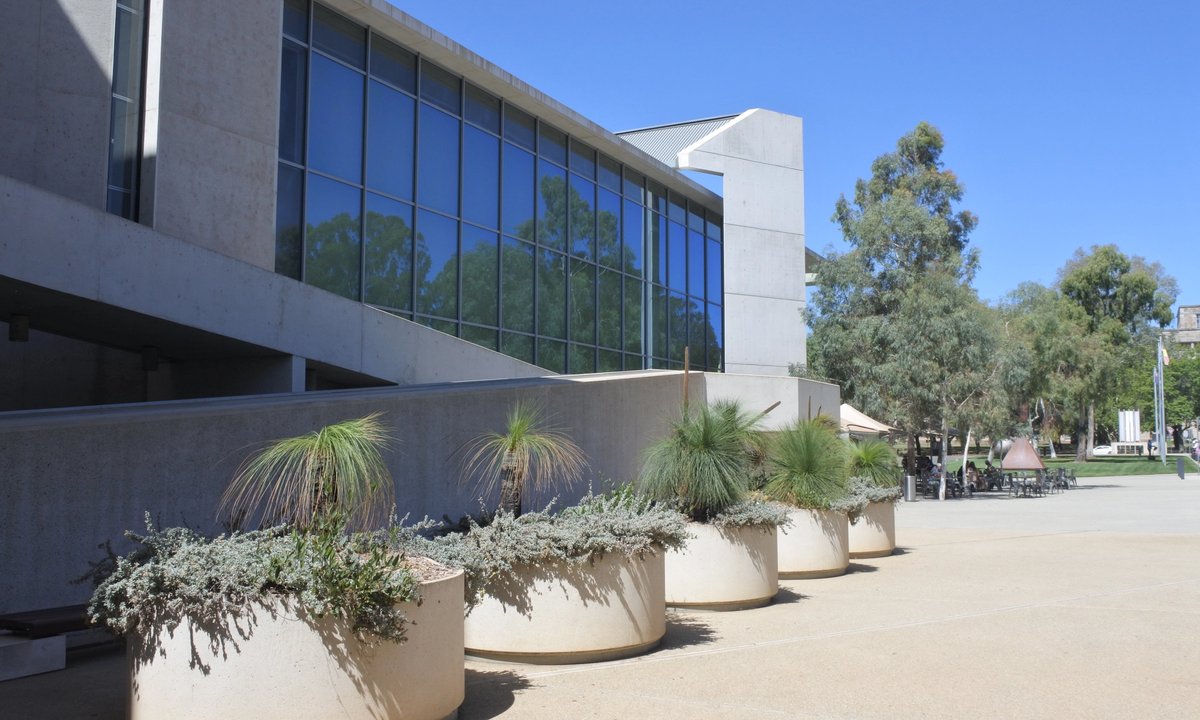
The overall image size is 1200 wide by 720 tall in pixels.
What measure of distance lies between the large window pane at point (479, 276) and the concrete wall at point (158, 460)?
8728 mm

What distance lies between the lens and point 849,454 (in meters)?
15.9

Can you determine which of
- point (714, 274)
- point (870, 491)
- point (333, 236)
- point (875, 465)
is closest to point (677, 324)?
point (714, 274)

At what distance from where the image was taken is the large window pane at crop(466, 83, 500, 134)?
70.3 feet

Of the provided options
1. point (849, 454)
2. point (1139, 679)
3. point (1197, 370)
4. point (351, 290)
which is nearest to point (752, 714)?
point (1139, 679)


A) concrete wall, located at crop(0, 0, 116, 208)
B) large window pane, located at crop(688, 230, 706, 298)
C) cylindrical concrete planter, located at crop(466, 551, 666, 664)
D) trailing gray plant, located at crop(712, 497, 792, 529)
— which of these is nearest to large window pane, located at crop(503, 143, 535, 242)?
large window pane, located at crop(688, 230, 706, 298)

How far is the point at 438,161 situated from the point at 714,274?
40.8ft

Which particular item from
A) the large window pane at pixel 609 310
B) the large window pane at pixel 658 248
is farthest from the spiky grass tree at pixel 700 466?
the large window pane at pixel 658 248

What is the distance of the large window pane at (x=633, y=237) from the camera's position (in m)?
26.7

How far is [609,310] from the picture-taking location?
25.9 metres

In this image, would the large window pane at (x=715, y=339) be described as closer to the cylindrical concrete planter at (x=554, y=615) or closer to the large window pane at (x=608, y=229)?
the large window pane at (x=608, y=229)

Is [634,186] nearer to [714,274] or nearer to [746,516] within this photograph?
[714,274]

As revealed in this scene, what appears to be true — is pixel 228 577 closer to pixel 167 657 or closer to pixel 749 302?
pixel 167 657

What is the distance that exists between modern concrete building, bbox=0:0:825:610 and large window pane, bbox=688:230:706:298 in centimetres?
357

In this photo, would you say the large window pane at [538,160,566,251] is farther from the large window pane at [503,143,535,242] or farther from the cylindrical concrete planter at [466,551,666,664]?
the cylindrical concrete planter at [466,551,666,664]
